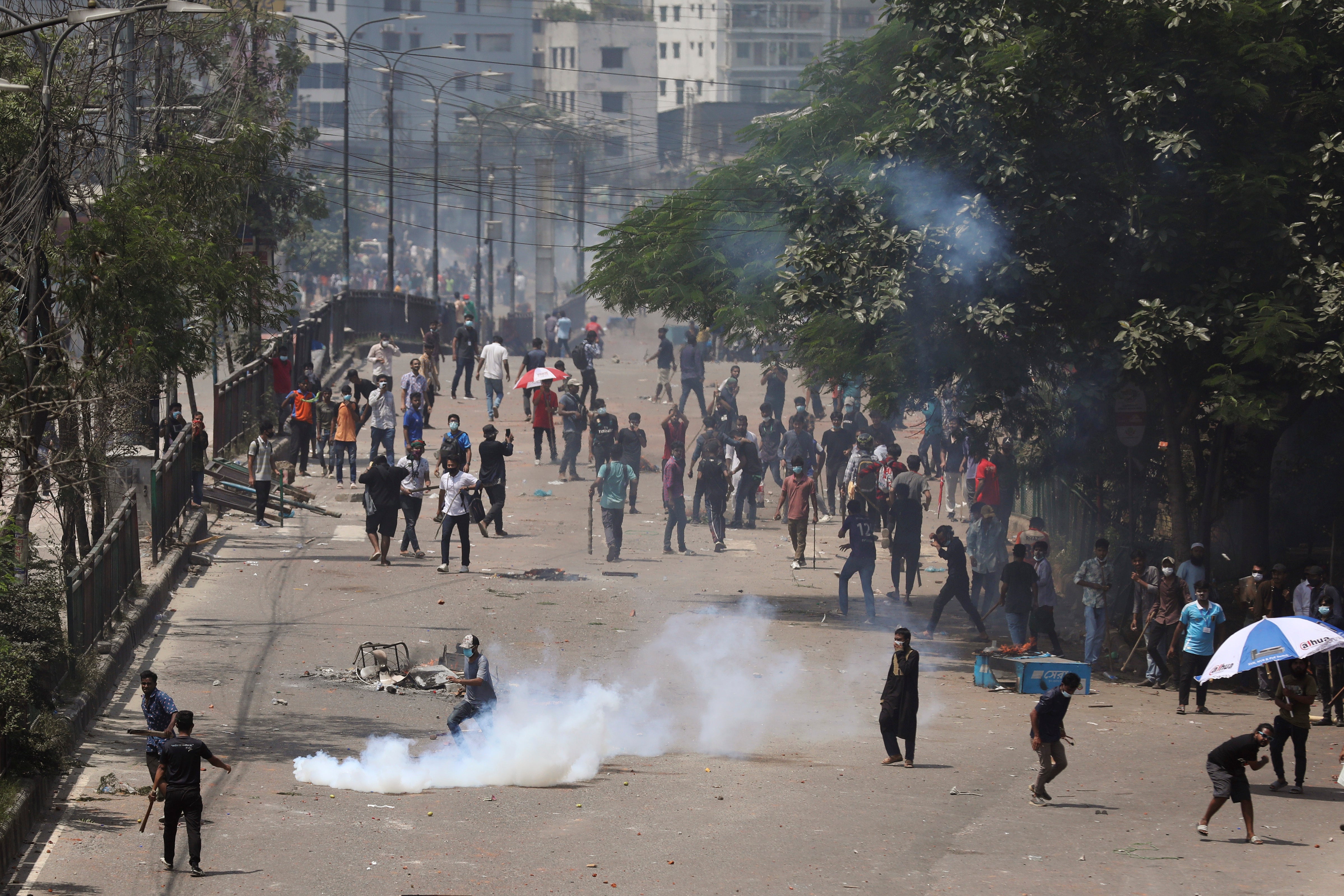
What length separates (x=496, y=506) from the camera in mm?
21922

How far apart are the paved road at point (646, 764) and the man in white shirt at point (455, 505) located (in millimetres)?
397

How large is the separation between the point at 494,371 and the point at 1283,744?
1970 cm

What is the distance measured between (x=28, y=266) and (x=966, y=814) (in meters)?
8.70

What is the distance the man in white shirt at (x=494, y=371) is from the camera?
30016 mm

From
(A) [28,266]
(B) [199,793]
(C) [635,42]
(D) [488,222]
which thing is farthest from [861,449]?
(C) [635,42]

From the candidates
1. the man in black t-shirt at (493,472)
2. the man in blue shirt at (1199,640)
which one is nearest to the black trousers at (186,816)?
the man in blue shirt at (1199,640)

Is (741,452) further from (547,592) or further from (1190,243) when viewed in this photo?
(1190,243)

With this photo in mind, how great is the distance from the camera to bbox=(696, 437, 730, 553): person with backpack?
22.3 meters

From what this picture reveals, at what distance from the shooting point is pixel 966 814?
11531mm

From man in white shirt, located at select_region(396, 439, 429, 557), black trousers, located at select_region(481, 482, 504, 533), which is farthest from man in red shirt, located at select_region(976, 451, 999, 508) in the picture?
man in white shirt, located at select_region(396, 439, 429, 557)

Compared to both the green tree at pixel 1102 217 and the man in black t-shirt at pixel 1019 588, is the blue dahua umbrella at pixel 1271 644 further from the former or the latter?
the man in black t-shirt at pixel 1019 588

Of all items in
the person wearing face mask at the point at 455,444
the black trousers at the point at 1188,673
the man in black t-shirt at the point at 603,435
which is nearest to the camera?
the black trousers at the point at 1188,673

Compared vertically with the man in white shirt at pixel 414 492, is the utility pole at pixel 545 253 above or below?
above

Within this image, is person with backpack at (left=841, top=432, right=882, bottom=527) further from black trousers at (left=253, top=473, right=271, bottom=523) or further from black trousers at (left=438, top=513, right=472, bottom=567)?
black trousers at (left=253, top=473, right=271, bottom=523)
